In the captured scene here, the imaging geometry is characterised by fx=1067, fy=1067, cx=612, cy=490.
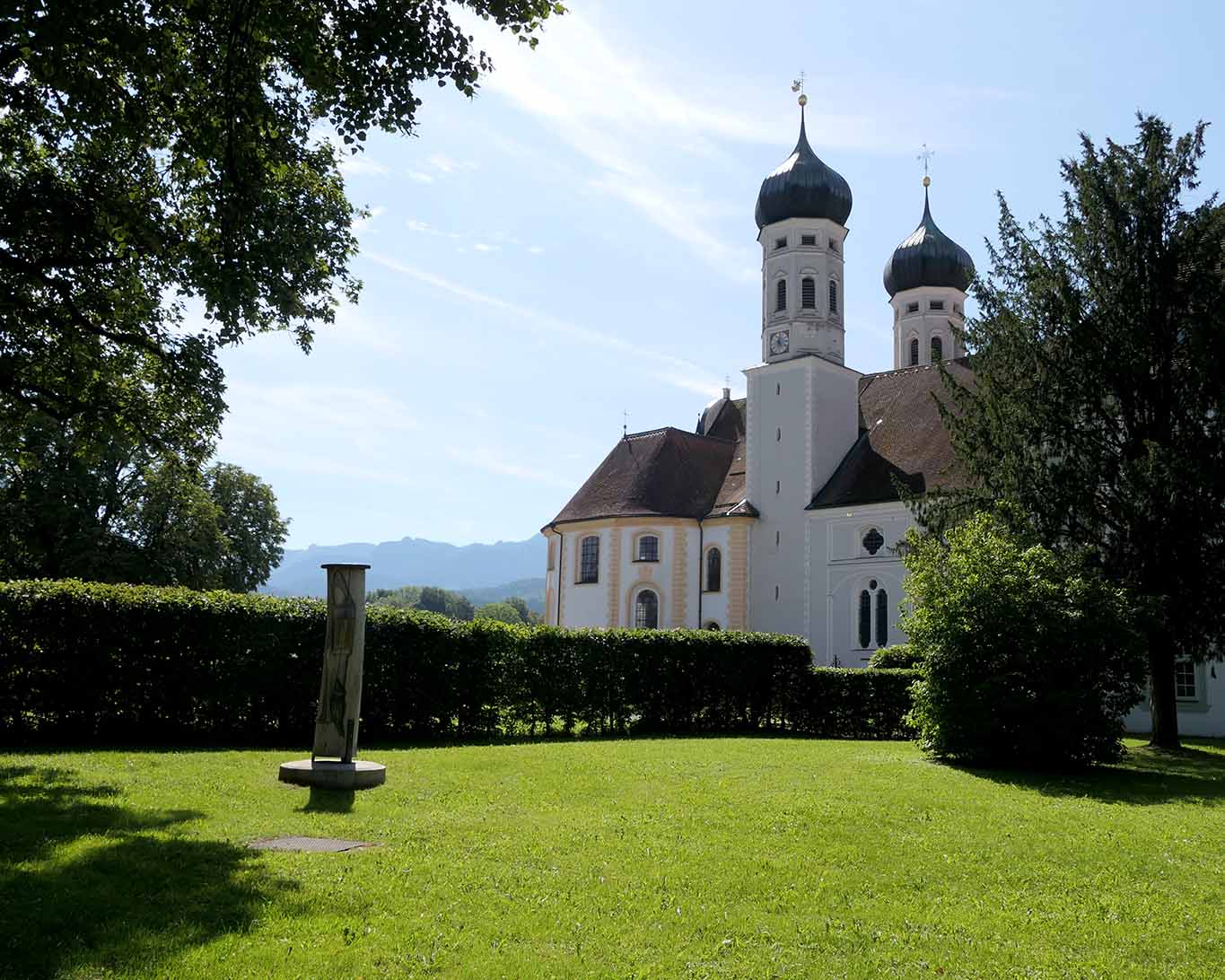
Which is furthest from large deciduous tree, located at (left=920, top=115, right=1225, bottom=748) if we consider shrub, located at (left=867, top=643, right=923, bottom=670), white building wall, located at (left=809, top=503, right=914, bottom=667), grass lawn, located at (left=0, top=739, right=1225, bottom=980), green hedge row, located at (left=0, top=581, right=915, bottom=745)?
white building wall, located at (left=809, top=503, right=914, bottom=667)

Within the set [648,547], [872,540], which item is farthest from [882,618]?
[648,547]

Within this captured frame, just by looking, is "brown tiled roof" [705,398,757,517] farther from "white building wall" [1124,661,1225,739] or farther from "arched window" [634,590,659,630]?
"white building wall" [1124,661,1225,739]

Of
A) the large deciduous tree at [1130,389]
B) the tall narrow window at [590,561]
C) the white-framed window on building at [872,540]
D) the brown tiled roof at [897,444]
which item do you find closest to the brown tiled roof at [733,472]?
the brown tiled roof at [897,444]

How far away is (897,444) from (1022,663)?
25995 millimetres

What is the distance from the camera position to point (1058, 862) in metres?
9.66

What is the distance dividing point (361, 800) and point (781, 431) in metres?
35.5

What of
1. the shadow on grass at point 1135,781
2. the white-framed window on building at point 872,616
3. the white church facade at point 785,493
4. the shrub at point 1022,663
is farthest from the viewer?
the white church facade at point 785,493

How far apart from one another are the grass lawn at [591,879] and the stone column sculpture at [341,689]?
0.63 meters

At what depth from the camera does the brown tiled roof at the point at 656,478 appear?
47250 millimetres

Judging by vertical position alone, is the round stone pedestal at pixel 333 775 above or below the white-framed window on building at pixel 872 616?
below

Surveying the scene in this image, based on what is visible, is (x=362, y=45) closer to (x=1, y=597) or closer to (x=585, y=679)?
(x=1, y=597)

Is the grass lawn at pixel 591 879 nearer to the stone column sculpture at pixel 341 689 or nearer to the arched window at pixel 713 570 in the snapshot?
the stone column sculpture at pixel 341 689

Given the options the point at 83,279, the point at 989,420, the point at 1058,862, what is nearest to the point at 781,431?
the point at 989,420

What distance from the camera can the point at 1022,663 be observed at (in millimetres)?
18016
